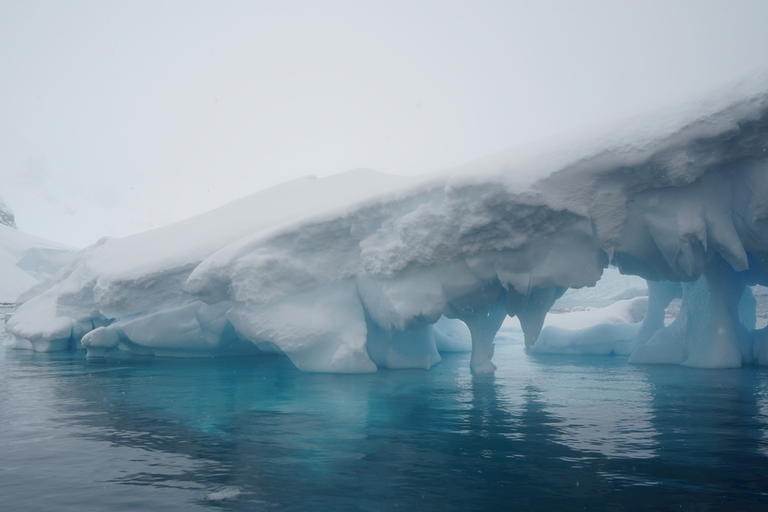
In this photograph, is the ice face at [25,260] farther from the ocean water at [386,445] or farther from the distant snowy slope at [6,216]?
the ocean water at [386,445]

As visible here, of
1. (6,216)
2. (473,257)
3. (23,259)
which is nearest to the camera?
(473,257)

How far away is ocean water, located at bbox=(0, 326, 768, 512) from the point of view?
5.83 m

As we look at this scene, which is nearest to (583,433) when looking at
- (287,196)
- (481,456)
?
(481,456)

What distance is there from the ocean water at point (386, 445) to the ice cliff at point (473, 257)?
2.64 m

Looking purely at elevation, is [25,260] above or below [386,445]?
above

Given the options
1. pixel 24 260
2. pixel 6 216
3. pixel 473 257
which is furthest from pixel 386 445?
pixel 6 216

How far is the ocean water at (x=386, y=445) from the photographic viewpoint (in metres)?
5.83

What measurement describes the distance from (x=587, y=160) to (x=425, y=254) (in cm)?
454

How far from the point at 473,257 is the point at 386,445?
7.60 metres

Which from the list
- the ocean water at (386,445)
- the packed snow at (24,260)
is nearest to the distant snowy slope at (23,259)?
the packed snow at (24,260)

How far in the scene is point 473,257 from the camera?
14.9 m

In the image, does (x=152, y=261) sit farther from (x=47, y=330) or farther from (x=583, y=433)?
(x=583, y=433)

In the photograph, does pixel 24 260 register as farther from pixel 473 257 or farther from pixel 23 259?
pixel 473 257

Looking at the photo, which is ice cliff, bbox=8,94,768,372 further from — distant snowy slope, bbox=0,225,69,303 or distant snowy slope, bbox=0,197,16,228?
distant snowy slope, bbox=0,197,16,228
